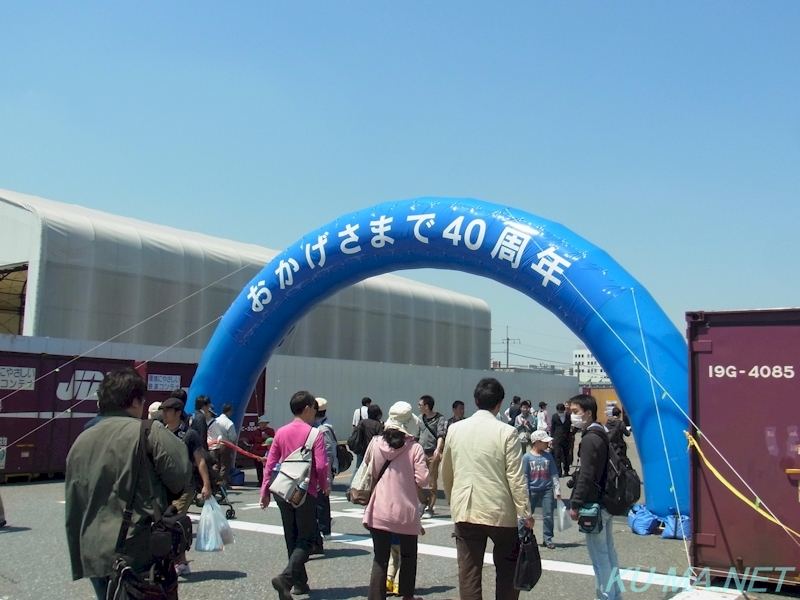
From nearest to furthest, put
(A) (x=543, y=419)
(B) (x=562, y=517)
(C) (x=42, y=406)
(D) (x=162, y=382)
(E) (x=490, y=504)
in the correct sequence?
1. (E) (x=490, y=504)
2. (B) (x=562, y=517)
3. (C) (x=42, y=406)
4. (D) (x=162, y=382)
5. (A) (x=543, y=419)

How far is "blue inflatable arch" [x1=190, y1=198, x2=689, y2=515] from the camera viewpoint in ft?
28.8


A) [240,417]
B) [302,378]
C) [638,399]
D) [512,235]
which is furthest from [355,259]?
[302,378]

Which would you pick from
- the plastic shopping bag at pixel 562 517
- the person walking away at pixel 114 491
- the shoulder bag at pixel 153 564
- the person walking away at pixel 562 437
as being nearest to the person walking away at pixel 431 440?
the plastic shopping bag at pixel 562 517

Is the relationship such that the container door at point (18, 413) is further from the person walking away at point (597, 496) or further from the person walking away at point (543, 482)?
the person walking away at point (597, 496)

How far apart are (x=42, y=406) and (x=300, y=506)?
31.6 ft

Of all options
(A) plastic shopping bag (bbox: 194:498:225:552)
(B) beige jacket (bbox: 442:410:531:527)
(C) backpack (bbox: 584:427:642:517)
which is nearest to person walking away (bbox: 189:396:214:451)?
(A) plastic shopping bag (bbox: 194:498:225:552)

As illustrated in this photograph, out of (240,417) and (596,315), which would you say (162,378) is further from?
(596,315)

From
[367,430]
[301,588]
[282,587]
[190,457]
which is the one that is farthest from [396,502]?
[367,430]

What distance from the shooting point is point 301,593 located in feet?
19.9

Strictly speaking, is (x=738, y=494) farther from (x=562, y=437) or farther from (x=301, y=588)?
(x=562, y=437)

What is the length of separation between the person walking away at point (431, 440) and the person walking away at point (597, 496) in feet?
15.6

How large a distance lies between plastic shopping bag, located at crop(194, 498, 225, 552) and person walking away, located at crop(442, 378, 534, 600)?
7.20ft

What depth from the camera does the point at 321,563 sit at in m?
7.18

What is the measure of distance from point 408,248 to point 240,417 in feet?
15.2
